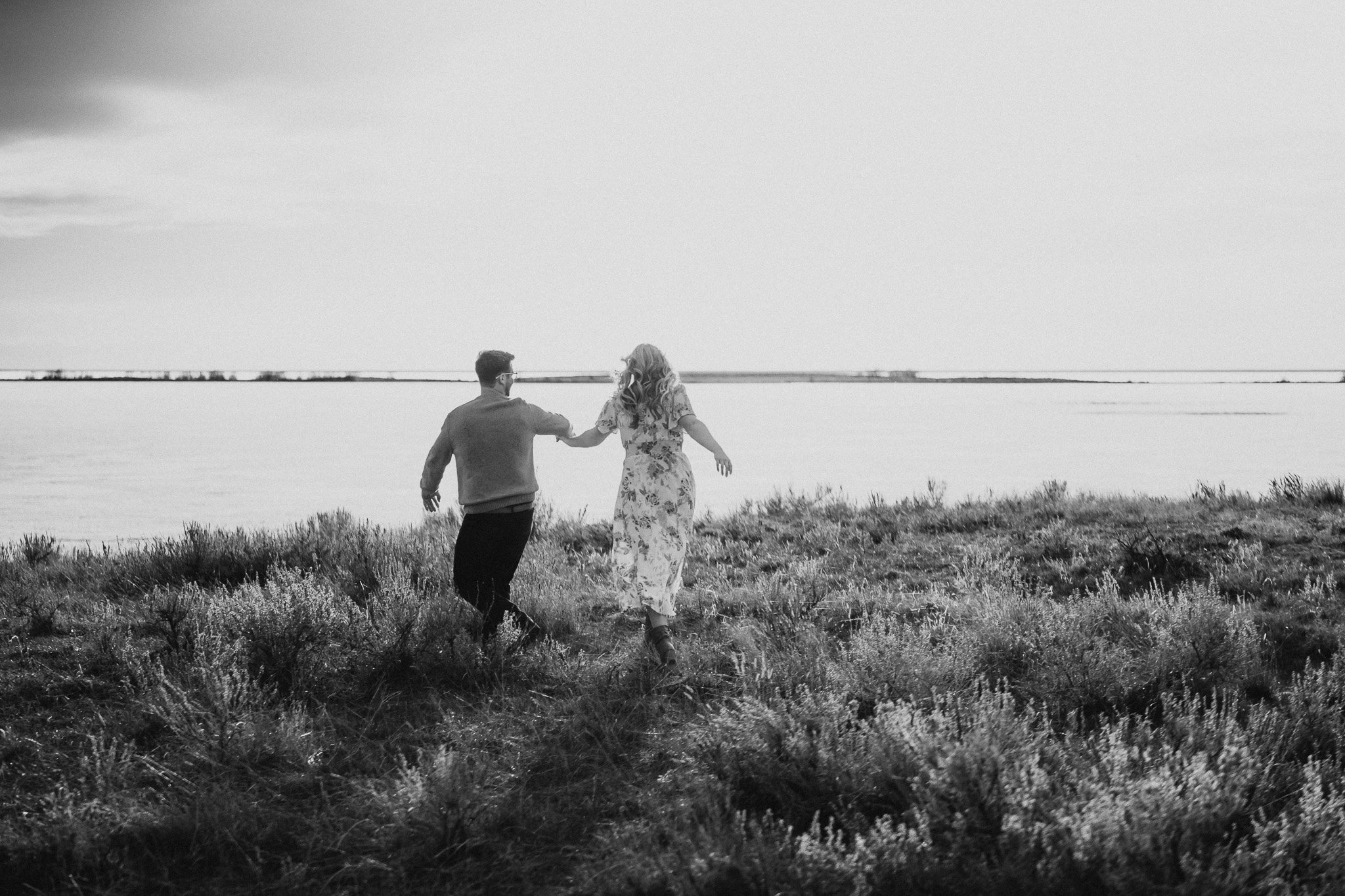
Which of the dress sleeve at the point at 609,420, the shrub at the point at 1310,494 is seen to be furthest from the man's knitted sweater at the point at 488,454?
the shrub at the point at 1310,494

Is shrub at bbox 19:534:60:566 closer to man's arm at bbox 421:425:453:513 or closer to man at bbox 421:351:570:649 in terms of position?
man's arm at bbox 421:425:453:513

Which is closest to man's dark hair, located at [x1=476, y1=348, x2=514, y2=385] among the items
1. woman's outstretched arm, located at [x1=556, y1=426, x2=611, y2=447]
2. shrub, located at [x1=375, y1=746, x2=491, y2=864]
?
woman's outstretched arm, located at [x1=556, y1=426, x2=611, y2=447]

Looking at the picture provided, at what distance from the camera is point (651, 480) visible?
5.94m

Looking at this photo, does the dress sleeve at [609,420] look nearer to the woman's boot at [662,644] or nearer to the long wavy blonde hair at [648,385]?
the long wavy blonde hair at [648,385]

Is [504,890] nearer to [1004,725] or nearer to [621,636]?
[1004,725]

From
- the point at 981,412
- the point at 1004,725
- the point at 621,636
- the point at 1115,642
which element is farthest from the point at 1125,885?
the point at 981,412

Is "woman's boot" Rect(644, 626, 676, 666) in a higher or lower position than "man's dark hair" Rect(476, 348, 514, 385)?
lower

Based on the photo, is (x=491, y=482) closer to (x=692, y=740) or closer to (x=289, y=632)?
(x=289, y=632)

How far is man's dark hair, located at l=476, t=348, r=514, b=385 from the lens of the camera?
5.75 m

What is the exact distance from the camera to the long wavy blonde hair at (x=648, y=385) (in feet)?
19.4

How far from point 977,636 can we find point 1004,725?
1697mm

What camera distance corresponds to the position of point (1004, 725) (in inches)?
151

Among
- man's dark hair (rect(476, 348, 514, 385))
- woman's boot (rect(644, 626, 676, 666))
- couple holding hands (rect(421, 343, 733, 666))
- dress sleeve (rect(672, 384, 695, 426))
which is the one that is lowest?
woman's boot (rect(644, 626, 676, 666))

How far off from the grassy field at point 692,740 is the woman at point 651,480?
0.56 m
